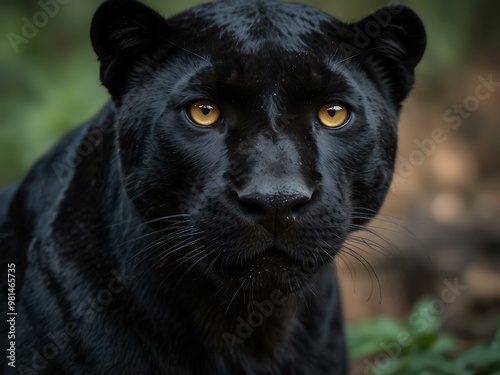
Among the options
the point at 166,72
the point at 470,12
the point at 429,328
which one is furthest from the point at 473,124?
the point at 166,72

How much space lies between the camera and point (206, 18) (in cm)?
309

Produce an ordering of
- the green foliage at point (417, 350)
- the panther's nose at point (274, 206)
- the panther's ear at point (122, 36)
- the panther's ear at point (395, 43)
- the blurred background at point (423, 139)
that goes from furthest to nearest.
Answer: the blurred background at point (423, 139) → the green foliage at point (417, 350) → the panther's ear at point (395, 43) → the panther's ear at point (122, 36) → the panther's nose at point (274, 206)

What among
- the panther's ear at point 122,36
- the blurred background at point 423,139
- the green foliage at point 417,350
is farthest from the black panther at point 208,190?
the blurred background at point 423,139

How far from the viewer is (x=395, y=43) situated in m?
3.27

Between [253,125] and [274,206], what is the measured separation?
37 centimetres

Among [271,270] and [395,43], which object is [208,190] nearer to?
[271,270]

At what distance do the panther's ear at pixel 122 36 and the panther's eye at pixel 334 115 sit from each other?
65 centimetres

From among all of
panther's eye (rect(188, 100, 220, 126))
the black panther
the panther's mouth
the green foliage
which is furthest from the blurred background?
panther's eye (rect(188, 100, 220, 126))

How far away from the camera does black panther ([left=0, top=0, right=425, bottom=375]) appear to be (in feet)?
9.10

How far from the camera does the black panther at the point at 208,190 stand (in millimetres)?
2773

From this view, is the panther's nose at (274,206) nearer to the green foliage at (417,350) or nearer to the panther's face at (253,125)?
the panther's face at (253,125)

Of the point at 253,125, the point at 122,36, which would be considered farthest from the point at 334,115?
the point at 122,36

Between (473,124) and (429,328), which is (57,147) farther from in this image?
(473,124)

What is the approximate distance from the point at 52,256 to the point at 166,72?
31.9 inches
